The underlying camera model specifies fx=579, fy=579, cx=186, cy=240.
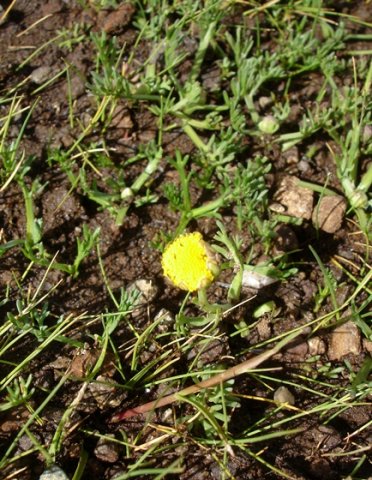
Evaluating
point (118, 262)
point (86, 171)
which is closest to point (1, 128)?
point (86, 171)

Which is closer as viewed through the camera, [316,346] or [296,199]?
[316,346]

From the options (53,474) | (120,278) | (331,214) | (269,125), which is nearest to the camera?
(53,474)

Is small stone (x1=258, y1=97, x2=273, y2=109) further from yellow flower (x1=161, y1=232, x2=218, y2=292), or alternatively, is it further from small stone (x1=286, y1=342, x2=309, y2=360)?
small stone (x1=286, y1=342, x2=309, y2=360)

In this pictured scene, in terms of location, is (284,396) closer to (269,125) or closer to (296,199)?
(296,199)

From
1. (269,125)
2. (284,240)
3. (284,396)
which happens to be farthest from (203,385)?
(269,125)

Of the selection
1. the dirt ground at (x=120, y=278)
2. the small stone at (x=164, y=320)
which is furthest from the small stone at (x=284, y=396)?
the small stone at (x=164, y=320)

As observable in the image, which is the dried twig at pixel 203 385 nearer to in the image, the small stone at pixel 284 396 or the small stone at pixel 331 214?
the small stone at pixel 284 396
